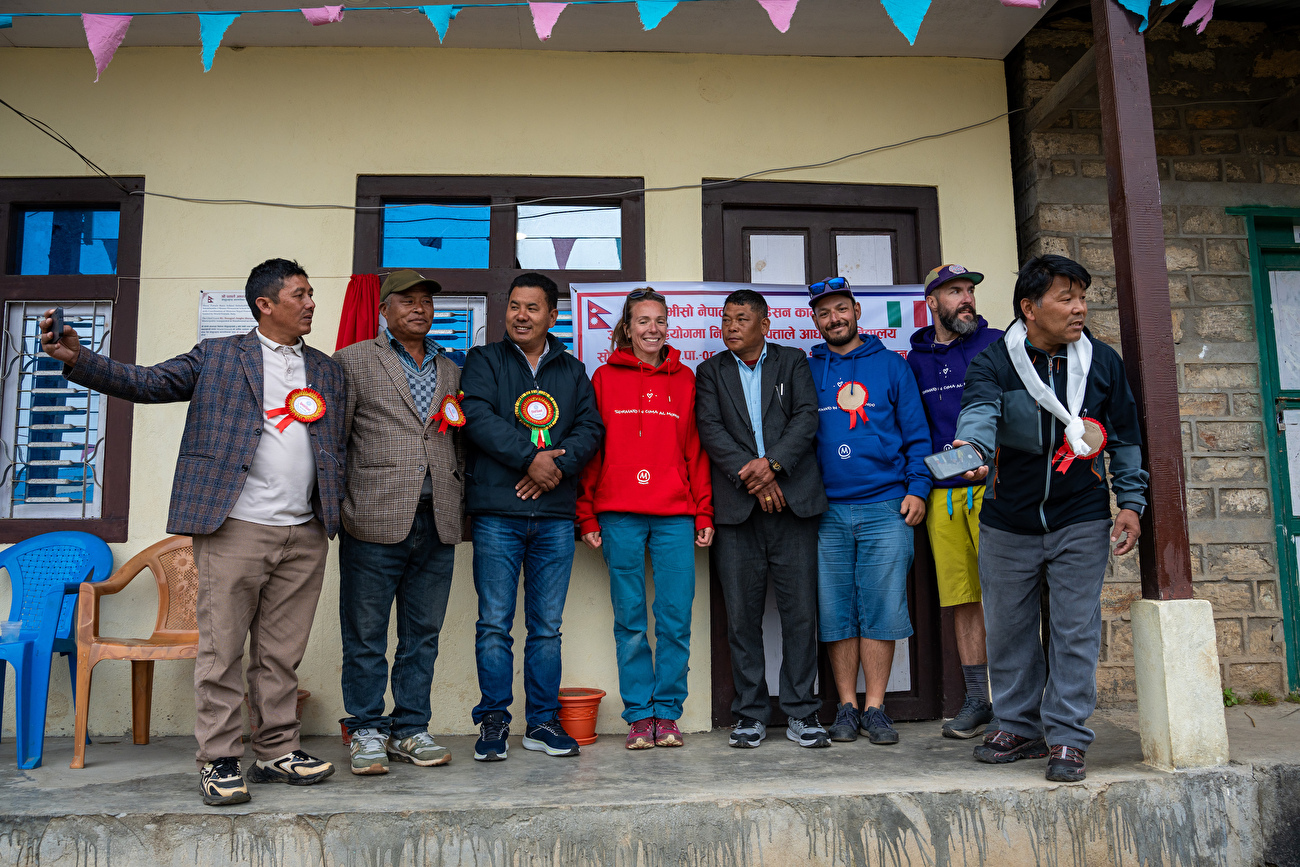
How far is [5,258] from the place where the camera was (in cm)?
465

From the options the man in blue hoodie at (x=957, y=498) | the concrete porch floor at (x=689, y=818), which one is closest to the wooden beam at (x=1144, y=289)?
the man in blue hoodie at (x=957, y=498)

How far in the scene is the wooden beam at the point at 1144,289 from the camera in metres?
3.44

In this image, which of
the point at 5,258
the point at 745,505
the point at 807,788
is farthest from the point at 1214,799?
the point at 5,258

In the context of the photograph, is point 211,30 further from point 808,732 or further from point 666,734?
point 808,732

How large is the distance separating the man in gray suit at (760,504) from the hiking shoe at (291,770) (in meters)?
1.72

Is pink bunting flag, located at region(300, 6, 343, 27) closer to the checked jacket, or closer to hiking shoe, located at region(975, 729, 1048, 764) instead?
the checked jacket

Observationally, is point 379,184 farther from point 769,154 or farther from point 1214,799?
point 1214,799

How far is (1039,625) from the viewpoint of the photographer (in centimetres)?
344

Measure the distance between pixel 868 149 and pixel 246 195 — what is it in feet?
11.0

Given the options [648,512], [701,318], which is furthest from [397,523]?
[701,318]

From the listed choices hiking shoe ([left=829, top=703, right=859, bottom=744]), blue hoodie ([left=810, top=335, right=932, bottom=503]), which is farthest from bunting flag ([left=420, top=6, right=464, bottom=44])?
hiking shoe ([left=829, top=703, right=859, bottom=744])

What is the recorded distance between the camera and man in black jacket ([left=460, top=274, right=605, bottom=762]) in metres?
3.80

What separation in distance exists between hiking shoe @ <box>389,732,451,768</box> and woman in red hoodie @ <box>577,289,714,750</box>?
83 centimetres

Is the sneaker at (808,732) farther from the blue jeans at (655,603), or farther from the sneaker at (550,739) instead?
the sneaker at (550,739)
